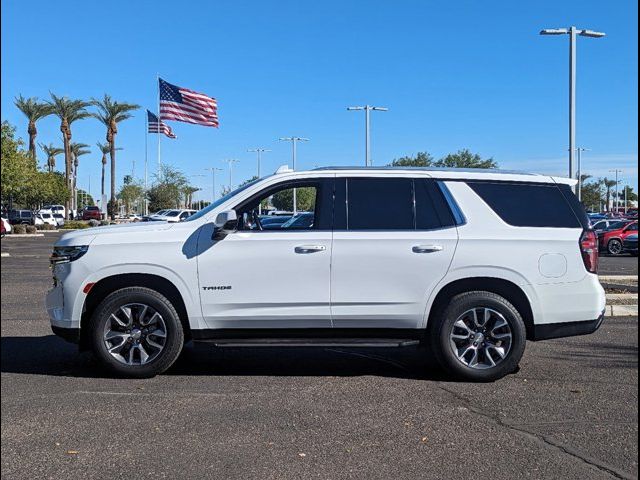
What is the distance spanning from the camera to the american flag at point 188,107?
3494cm

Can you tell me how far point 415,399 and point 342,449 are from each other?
56.4 inches

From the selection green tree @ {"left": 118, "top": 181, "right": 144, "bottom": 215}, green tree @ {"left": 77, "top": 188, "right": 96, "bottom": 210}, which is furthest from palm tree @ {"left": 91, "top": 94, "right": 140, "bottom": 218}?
green tree @ {"left": 77, "top": 188, "right": 96, "bottom": 210}

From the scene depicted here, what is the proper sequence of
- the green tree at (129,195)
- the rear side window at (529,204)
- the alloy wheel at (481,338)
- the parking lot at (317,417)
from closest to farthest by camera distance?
the parking lot at (317,417)
the alloy wheel at (481,338)
the rear side window at (529,204)
the green tree at (129,195)

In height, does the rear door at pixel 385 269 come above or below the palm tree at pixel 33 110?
below

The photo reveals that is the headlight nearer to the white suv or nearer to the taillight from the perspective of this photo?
the white suv

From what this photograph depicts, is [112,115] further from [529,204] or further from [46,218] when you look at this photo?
[529,204]

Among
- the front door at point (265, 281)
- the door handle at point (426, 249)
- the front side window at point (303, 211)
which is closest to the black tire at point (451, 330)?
the door handle at point (426, 249)

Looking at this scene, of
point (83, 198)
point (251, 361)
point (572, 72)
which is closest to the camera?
point (251, 361)

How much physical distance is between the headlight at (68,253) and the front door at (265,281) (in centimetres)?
107

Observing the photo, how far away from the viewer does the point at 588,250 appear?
670 centimetres

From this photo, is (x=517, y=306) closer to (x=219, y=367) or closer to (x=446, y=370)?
(x=446, y=370)

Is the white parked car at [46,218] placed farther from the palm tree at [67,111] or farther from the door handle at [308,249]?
the door handle at [308,249]

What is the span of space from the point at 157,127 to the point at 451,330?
4081 centimetres

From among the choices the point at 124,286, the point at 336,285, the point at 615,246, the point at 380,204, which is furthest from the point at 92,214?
the point at 336,285
